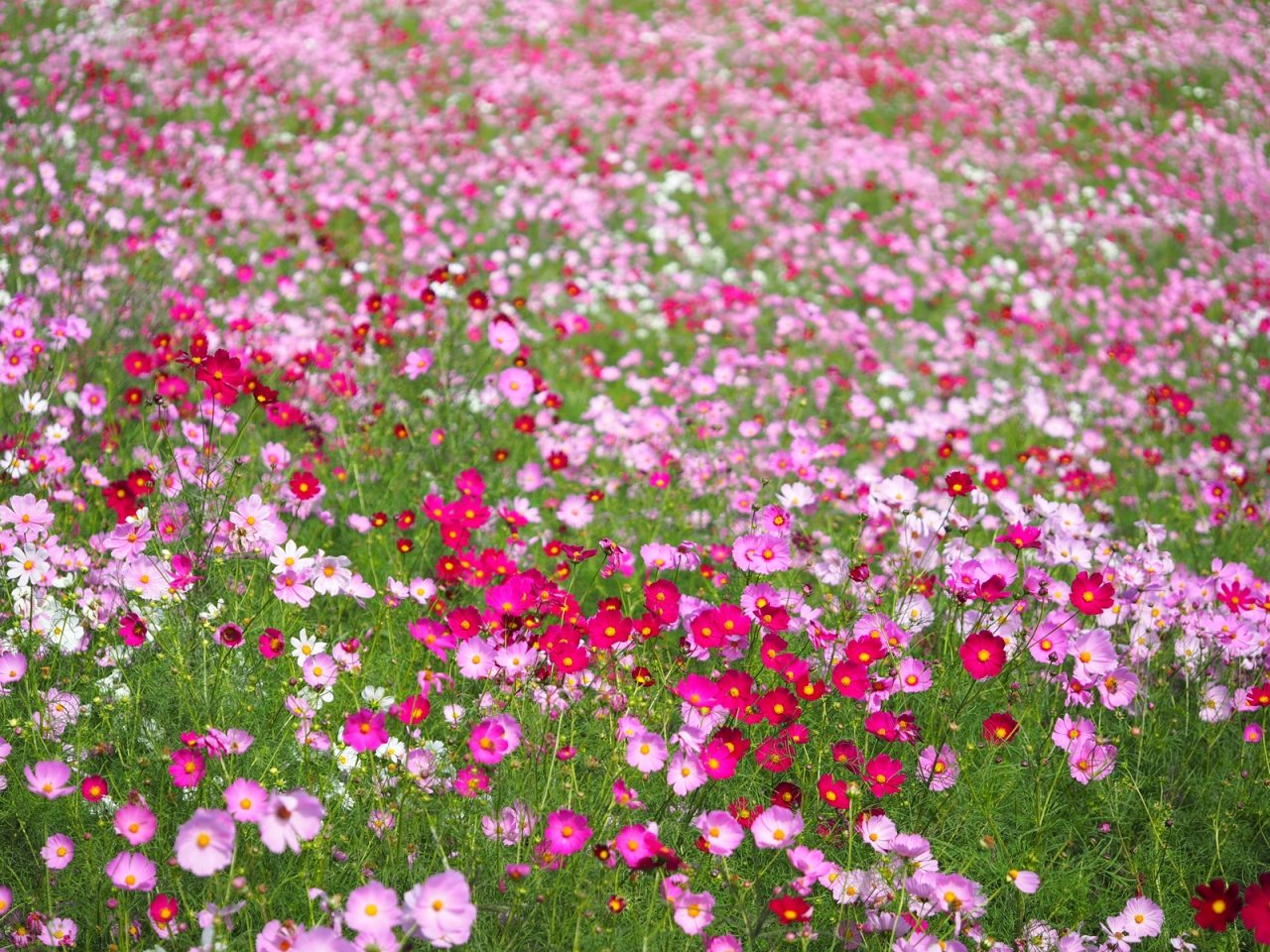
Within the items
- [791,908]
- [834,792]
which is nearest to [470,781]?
[791,908]

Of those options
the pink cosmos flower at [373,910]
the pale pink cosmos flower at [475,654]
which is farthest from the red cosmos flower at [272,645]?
the pink cosmos flower at [373,910]

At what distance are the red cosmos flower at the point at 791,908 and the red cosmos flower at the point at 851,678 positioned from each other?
21.9 inches

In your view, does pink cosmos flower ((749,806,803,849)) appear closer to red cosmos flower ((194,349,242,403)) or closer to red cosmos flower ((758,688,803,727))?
red cosmos flower ((758,688,803,727))

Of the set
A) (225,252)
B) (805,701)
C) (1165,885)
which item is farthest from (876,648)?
(225,252)

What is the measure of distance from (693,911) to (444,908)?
1.68 ft

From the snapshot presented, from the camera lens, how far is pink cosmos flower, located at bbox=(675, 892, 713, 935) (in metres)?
1.72

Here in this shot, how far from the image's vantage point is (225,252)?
17.8ft

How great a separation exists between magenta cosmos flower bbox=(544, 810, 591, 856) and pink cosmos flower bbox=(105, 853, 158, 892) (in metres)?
0.72

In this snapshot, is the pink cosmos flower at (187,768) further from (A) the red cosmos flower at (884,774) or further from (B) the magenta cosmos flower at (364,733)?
(A) the red cosmos flower at (884,774)

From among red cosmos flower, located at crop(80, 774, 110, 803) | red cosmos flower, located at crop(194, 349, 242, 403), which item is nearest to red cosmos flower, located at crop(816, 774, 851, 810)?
red cosmos flower, located at crop(80, 774, 110, 803)

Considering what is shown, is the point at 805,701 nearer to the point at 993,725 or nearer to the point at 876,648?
the point at 876,648

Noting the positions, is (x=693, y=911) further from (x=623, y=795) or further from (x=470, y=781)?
(x=470, y=781)

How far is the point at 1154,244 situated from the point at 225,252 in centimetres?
751

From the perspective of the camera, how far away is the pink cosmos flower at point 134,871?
163 cm
